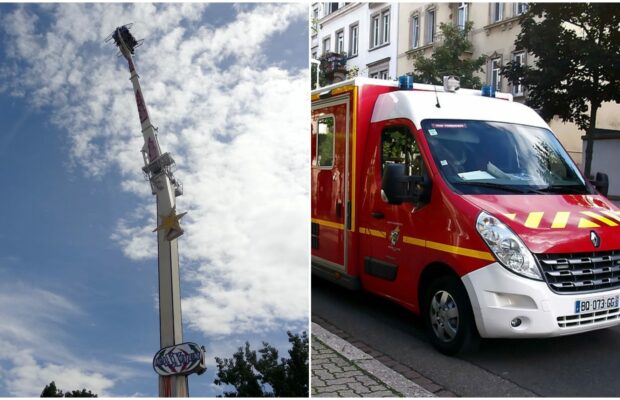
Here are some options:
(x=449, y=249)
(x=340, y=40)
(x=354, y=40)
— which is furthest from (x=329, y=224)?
(x=340, y=40)

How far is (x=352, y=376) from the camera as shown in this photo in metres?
4.66

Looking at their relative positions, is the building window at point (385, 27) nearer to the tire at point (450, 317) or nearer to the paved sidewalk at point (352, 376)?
the tire at point (450, 317)

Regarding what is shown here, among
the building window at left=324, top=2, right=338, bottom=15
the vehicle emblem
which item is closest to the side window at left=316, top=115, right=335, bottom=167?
the vehicle emblem

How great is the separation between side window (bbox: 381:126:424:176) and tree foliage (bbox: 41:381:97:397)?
3.37m

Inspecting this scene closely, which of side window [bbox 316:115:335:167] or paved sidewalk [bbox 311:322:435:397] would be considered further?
side window [bbox 316:115:335:167]

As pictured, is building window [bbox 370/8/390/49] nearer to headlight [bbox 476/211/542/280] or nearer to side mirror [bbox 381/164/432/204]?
side mirror [bbox 381/164/432/204]

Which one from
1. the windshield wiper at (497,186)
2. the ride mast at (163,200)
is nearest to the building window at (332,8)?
the windshield wiper at (497,186)

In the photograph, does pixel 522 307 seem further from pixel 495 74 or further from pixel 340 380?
pixel 495 74

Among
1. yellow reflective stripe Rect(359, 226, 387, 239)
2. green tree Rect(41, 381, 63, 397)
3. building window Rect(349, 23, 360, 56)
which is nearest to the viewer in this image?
green tree Rect(41, 381, 63, 397)

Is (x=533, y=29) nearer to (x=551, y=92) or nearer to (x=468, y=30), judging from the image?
(x=551, y=92)

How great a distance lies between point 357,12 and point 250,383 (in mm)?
33499

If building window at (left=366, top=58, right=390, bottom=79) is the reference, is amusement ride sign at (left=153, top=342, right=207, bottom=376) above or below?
below

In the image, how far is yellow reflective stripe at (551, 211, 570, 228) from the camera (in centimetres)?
486

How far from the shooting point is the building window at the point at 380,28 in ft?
111
